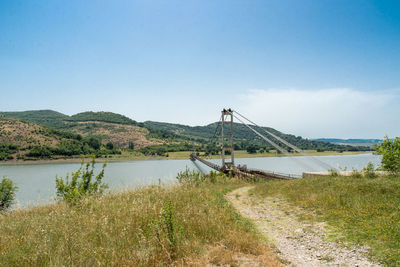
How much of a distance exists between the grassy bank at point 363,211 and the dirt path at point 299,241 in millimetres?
375

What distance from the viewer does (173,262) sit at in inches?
149

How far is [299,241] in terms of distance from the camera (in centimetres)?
528

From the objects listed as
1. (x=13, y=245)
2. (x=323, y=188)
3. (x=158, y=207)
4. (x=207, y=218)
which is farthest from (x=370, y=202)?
(x=13, y=245)

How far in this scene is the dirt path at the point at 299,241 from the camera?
4.21 meters

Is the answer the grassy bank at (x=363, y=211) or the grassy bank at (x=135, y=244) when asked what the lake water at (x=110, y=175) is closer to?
the grassy bank at (x=135, y=244)

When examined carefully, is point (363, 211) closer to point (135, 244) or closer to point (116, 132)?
point (135, 244)

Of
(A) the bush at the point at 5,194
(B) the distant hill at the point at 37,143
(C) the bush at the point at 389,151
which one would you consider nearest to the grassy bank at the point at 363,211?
(C) the bush at the point at 389,151

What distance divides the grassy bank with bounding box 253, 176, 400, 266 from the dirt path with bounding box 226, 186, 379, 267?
38cm

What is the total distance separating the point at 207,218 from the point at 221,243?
3.20ft

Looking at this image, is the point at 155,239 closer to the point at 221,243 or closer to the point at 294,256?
the point at 221,243

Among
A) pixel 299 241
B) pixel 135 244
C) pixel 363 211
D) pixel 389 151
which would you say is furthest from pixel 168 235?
pixel 389 151

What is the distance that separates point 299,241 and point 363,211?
2.33 m

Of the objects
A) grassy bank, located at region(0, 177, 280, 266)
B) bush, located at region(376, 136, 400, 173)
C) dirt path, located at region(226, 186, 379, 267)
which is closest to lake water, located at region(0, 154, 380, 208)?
bush, located at region(376, 136, 400, 173)

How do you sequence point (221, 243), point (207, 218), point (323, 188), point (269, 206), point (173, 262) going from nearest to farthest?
point (173, 262)
point (221, 243)
point (207, 218)
point (269, 206)
point (323, 188)
